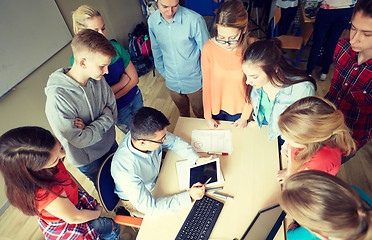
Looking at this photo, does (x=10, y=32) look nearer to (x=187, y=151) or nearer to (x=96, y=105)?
(x=96, y=105)

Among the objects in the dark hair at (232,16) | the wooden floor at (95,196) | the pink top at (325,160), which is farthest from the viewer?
the wooden floor at (95,196)

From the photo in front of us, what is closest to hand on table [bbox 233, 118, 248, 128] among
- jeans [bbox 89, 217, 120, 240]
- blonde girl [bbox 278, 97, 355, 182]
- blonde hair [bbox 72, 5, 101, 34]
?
blonde girl [bbox 278, 97, 355, 182]

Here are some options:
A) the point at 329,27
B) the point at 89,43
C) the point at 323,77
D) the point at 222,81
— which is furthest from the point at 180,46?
the point at 323,77

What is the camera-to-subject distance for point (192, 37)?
2018 millimetres

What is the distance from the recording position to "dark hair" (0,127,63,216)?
1.06 m

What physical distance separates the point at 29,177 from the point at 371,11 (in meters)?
Result: 2.01

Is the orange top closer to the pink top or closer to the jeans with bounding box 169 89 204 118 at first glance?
the jeans with bounding box 169 89 204 118

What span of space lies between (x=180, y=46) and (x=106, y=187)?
1.33 meters

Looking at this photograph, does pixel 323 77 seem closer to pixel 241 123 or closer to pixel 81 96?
pixel 241 123

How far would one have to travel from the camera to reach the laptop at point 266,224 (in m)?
1.11

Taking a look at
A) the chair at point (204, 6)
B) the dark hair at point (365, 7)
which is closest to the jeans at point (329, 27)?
the dark hair at point (365, 7)

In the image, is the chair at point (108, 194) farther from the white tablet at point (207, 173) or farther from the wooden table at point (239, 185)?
the white tablet at point (207, 173)

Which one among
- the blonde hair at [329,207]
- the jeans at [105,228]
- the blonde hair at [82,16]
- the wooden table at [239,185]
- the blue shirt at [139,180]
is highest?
the blonde hair at [82,16]

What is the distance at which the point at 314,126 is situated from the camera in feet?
3.62
